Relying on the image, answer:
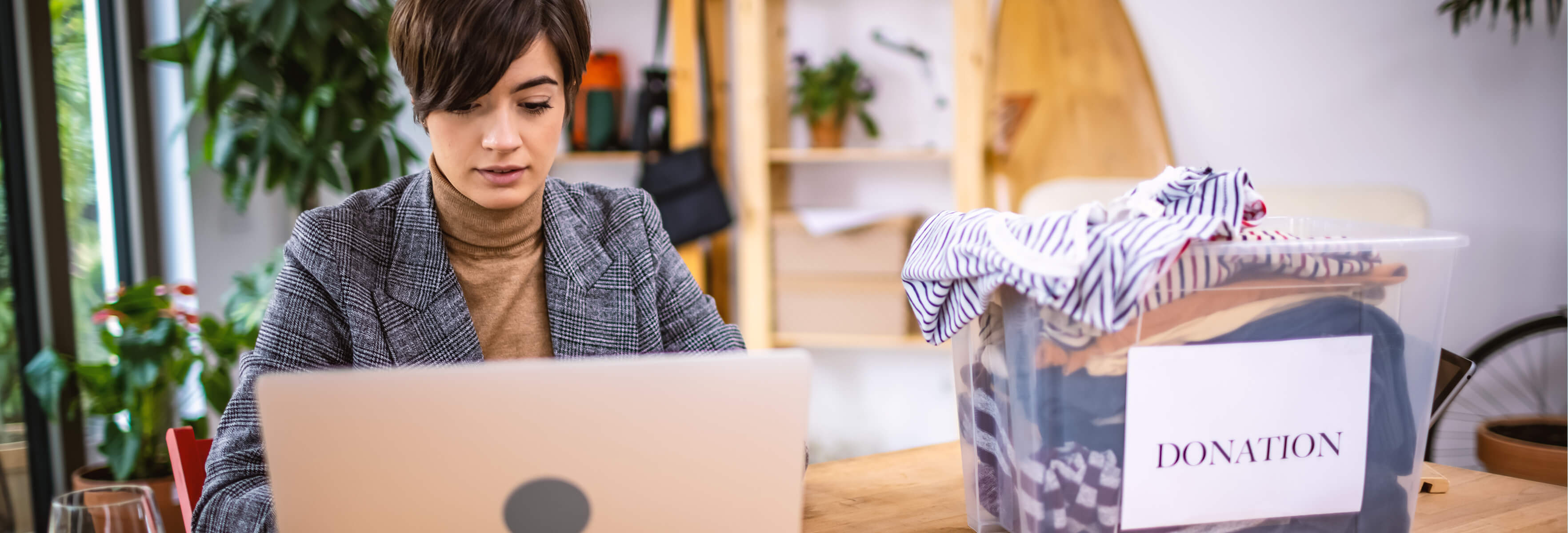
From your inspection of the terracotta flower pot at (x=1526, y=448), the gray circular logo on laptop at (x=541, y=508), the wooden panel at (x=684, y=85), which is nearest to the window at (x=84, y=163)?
the wooden panel at (x=684, y=85)

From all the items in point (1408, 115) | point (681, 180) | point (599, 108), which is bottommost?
point (681, 180)

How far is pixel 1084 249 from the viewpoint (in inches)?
24.8

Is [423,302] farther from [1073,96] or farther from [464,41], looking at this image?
[1073,96]

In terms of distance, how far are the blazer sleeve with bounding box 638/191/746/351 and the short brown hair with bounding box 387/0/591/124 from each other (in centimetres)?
28

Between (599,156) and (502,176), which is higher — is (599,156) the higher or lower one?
the higher one

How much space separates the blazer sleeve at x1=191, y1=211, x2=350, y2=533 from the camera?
0.76 metres

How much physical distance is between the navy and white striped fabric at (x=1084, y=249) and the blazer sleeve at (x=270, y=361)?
547 millimetres

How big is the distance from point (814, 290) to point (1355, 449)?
2.09m

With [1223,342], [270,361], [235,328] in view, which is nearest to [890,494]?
[1223,342]

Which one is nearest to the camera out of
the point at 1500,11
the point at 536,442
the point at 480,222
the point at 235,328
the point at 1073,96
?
the point at 536,442

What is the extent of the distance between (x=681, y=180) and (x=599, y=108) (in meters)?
0.36

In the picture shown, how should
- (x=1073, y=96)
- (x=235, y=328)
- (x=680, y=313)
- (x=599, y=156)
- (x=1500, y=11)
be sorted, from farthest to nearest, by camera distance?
1. (x=599, y=156)
2. (x=1073, y=96)
3. (x=1500, y=11)
4. (x=235, y=328)
5. (x=680, y=313)

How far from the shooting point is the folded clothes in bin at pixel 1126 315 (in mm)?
639

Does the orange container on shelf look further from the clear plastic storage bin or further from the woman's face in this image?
the clear plastic storage bin
